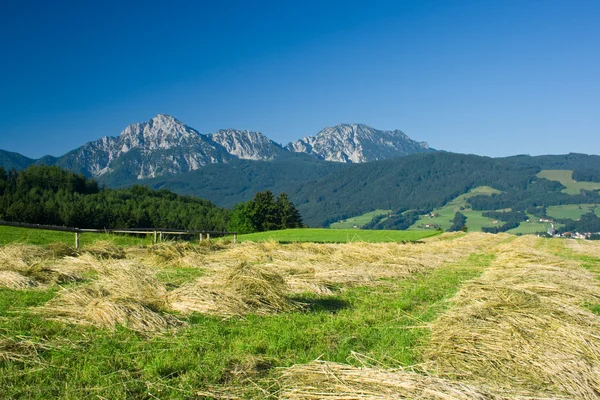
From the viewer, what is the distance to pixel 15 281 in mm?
9320

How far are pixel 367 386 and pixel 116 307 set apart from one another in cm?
418

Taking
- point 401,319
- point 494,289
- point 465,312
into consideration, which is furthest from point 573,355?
point 494,289

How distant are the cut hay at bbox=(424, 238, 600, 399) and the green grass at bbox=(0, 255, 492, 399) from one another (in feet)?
1.57

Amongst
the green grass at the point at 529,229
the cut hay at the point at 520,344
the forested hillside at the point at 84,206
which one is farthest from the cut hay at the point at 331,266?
the green grass at the point at 529,229

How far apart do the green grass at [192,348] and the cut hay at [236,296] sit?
357mm

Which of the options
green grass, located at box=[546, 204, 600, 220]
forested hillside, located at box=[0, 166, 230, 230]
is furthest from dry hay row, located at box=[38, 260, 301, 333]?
green grass, located at box=[546, 204, 600, 220]

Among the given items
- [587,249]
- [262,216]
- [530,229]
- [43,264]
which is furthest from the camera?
[530,229]

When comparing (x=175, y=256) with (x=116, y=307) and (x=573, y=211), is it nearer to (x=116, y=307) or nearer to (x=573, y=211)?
(x=116, y=307)

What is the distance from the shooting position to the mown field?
→ 13.2 feet

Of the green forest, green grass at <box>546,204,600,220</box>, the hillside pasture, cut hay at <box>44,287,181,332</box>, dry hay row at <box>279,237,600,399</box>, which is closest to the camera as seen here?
dry hay row at <box>279,237,600,399</box>

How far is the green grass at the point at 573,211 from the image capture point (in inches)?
6808

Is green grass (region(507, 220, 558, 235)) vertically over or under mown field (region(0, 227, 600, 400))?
under

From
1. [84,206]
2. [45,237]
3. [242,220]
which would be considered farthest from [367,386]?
[84,206]

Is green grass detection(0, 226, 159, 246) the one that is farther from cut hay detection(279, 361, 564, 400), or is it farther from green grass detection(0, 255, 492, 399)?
cut hay detection(279, 361, 564, 400)
